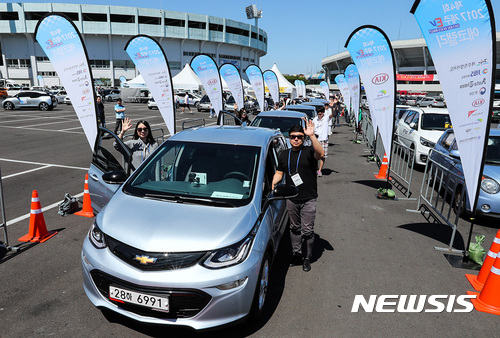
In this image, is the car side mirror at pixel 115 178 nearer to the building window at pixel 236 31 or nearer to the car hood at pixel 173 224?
the car hood at pixel 173 224

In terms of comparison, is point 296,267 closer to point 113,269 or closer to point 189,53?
A: point 113,269

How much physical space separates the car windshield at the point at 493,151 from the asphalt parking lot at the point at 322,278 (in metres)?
1.18

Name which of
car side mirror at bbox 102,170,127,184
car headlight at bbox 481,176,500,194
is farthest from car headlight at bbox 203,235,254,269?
car headlight at bbox 481,176,500,194

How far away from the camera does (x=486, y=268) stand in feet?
14.4

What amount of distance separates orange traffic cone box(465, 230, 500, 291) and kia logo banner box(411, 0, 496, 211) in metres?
0.71

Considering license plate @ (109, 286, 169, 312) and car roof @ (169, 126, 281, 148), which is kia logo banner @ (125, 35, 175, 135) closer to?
car roof @ (169, 126, 281, 148)

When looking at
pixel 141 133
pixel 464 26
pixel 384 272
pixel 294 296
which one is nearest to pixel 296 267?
pixel 294 296

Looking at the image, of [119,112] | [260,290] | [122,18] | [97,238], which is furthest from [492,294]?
[122,18]

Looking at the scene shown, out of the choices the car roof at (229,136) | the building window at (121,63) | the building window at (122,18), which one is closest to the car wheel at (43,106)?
the car roof at (229,136)

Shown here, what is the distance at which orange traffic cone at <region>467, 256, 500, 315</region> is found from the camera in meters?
3.92

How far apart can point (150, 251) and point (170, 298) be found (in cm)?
42

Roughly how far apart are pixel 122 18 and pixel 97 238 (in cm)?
7812

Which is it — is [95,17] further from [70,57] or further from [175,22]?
[70,57]

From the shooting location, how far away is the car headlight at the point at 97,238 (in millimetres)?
3196
